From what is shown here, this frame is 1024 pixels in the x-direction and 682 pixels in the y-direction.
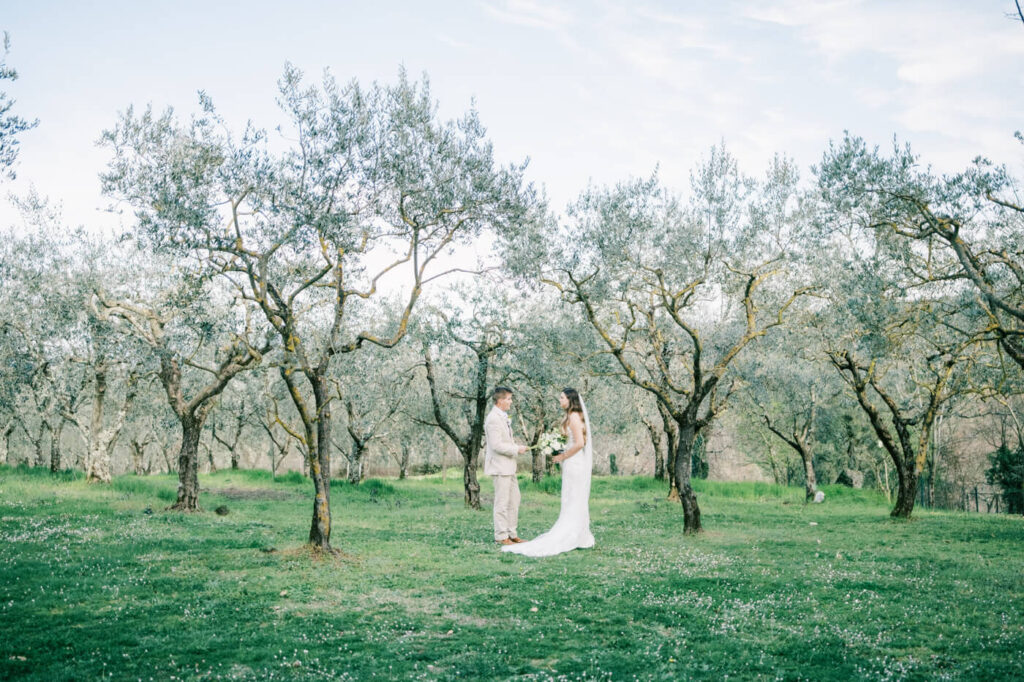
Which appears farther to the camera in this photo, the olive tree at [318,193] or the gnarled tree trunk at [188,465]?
the gnarled tree trunk at [188,465]

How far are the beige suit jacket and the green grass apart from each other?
5.93ft

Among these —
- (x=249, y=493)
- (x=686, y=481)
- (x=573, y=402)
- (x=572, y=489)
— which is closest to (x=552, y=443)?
(x=572, y=489)

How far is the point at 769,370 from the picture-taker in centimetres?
3198

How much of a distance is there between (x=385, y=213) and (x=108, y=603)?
9165 mm

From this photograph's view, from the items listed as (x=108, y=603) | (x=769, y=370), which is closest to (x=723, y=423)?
(x=769, y=370)

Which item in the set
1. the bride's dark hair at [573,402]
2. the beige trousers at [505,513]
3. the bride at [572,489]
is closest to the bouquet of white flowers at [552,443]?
the bride at [572,489]

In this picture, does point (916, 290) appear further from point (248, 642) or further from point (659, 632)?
point (248, 642)

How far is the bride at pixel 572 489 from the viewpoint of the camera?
14281mm

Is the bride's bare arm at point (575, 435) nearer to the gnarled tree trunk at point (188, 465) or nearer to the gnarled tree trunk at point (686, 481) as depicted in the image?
the gnarled tree trunk at point (686, 481)

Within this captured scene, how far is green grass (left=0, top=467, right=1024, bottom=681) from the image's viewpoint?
773cm

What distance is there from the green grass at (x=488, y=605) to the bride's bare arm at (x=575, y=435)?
2158 mm

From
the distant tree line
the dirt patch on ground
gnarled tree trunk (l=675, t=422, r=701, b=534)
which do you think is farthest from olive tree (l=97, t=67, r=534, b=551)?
the dirt patch on ground

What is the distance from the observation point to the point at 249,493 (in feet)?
102

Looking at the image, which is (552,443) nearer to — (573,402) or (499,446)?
(499,446)
